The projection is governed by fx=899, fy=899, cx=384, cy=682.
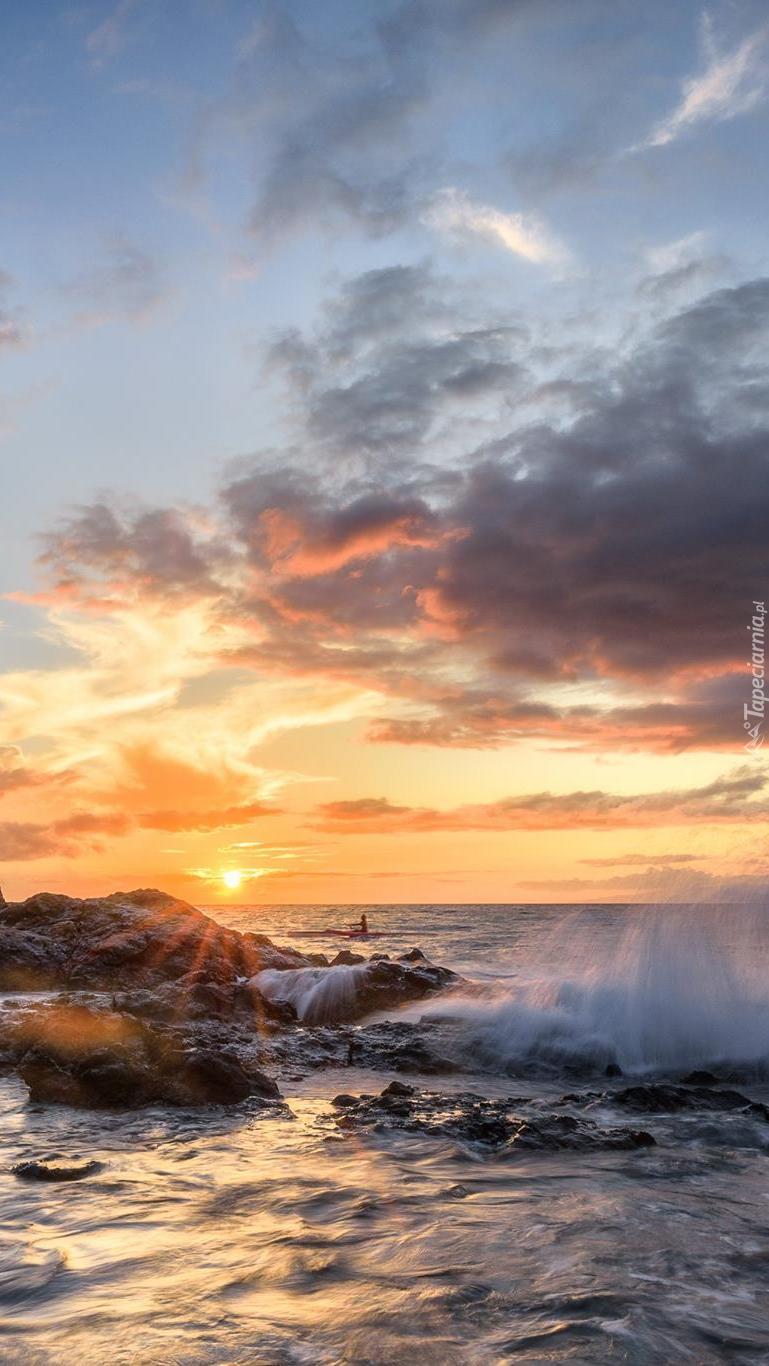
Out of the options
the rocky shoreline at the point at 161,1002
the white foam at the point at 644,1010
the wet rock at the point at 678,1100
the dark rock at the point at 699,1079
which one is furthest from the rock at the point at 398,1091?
the dark rock at the point at 699,1079

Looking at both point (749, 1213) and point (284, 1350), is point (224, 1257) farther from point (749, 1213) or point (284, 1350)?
point (749, 1213)

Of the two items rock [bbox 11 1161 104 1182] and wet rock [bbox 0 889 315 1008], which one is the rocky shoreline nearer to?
wet rock [bbox 0 889 315 1008]

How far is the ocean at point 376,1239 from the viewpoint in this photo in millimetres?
4508

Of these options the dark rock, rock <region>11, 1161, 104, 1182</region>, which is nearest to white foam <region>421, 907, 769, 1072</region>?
the dark rock

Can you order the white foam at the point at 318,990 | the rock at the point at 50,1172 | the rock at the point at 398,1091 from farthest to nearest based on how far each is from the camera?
the white foam at the point at 318,990
the rock at the point at 398,1091
the rock at the point at 50,1172

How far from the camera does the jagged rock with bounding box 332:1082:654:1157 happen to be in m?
8.64

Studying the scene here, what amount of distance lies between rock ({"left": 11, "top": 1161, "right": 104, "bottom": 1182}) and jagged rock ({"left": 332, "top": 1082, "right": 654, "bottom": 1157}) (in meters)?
2.82

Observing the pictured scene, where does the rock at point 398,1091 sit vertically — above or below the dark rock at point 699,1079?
above

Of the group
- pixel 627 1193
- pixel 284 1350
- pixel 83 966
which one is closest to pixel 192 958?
pixel 83 966

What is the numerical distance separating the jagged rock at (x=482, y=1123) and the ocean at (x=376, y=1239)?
171 millimetres

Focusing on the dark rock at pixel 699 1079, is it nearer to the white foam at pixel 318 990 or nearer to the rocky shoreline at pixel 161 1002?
the rocky shoreline at pixel 161 1002

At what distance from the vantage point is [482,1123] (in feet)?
30.5

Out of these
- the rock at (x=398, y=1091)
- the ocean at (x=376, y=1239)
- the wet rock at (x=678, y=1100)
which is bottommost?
the wet rock at (x=678, y=1100)

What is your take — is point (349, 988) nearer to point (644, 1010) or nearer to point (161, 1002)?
point (161, 1002)
